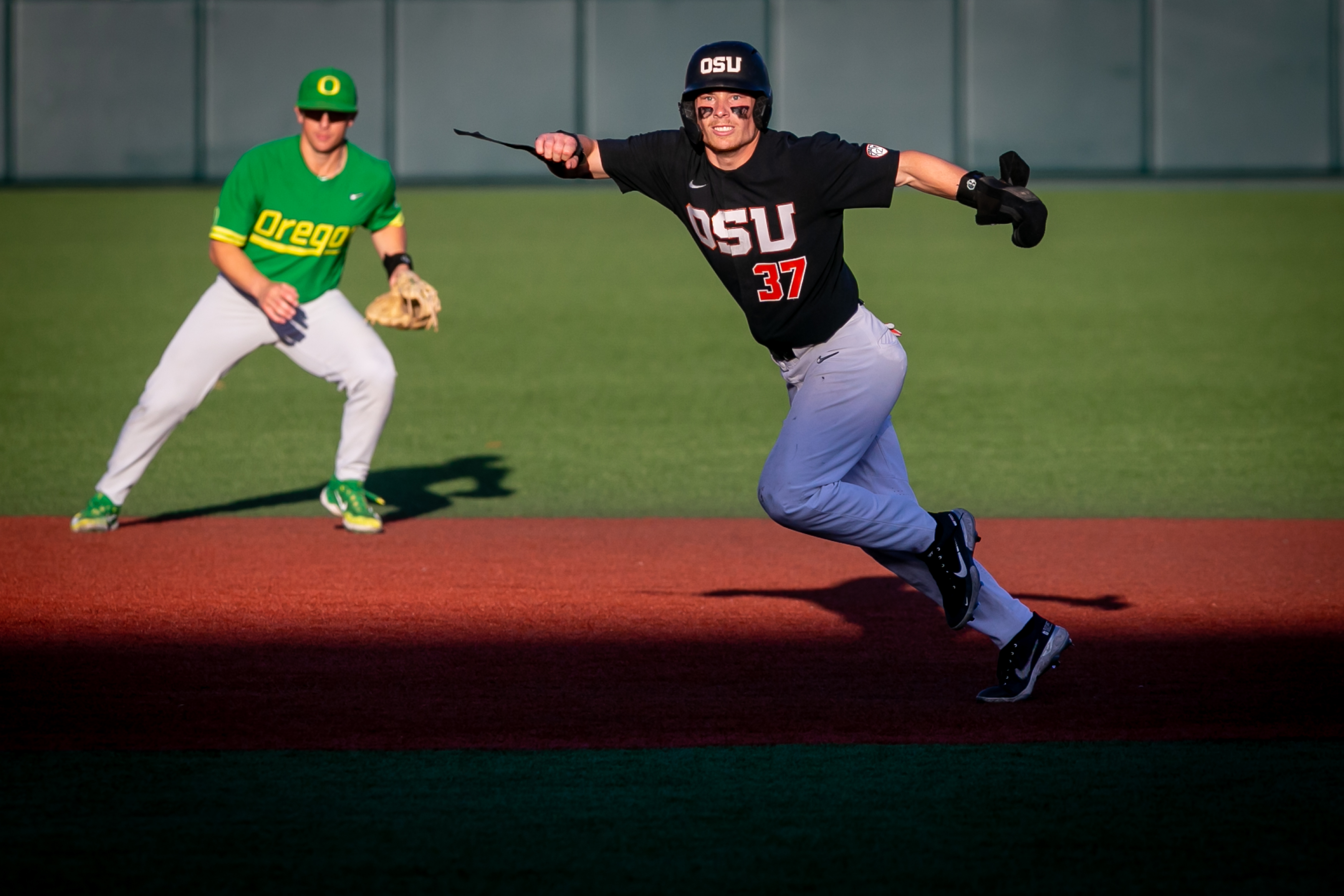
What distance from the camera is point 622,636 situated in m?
5.96

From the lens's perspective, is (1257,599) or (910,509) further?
(1257,599)

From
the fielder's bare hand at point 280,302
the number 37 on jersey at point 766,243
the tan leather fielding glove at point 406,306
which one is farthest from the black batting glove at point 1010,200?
the fielder's bare hand at point 280,302

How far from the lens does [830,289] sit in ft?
16.8

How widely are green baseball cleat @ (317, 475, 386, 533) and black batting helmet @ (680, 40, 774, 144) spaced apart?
3.55 m

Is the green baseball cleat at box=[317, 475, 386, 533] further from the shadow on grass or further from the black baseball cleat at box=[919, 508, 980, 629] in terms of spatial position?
the black baseball cleat at box=[919, 508, 980, 629]

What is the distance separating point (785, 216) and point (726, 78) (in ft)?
1.68

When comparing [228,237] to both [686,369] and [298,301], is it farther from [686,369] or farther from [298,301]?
[686,369]

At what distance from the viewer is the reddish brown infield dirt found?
475 centimetres

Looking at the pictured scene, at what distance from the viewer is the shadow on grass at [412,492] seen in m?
8.74

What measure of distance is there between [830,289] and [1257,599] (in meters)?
2.87

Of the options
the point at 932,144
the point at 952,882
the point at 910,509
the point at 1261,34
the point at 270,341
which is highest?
the point at 1261,34

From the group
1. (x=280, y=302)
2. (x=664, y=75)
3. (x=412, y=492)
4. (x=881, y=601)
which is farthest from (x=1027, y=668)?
(x=664, y=75)

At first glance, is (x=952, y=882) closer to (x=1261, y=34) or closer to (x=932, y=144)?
(x=932, y=144)

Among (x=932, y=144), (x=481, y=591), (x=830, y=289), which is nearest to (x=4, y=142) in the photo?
(x=932, y=144)
